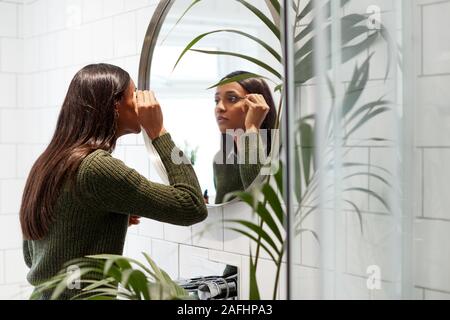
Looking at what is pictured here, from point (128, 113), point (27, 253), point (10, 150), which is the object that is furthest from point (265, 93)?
point (10, 150)

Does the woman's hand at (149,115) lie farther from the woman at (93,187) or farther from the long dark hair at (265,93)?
the long dark hair at (265,93)

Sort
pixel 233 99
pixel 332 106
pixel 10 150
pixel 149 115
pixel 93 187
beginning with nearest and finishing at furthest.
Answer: pixel 332 106
pixel 93 187
pixel 149 115
pixel 233 99
pixel 10 150

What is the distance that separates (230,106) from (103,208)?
368 mm

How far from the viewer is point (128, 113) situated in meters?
1.14

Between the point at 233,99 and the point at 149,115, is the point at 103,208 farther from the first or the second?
the point at 233,99

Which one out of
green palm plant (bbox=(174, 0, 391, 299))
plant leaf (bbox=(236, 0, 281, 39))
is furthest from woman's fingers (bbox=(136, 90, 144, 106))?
green palm plant (bbox=(174, 0, 391, 299))

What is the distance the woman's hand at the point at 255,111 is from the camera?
116cm

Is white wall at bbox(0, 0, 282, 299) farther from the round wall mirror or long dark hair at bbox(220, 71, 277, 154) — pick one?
long dark hair at bbox(220, 71, 277, 154)

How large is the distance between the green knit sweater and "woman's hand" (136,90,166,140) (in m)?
0.08

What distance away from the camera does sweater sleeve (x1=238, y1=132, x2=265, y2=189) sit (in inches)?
45.9

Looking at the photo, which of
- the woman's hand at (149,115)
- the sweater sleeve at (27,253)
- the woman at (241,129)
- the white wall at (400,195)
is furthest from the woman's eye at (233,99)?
the white wall at (400,195)

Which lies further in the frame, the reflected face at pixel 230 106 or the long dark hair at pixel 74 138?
the reflected face at pixel 230 106

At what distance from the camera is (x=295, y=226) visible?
52 centimetres
